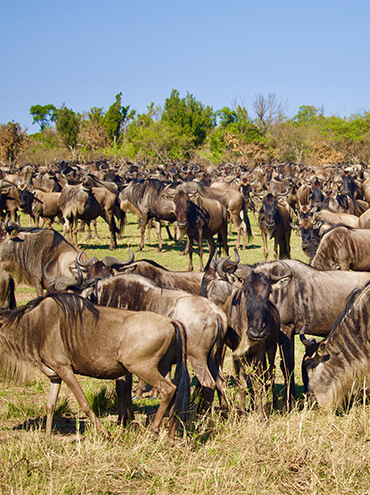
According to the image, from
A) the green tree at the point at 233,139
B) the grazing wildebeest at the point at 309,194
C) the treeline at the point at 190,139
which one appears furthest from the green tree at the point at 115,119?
the grazing wildebeest at the point at 309,194

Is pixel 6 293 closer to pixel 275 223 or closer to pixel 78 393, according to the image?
pixel 78 393

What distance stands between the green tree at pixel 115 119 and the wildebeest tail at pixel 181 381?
59.2 metres

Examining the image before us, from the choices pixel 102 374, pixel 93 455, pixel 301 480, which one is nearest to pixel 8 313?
pixel 102 374

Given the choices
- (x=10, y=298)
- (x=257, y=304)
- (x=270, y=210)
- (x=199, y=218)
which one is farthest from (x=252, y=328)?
(x=199, y=218)

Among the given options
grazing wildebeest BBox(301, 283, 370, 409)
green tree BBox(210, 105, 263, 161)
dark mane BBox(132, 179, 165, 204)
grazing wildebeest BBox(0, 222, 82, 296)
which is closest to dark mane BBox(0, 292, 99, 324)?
grazing wildebeest BBox(301, 283, 370, 409)

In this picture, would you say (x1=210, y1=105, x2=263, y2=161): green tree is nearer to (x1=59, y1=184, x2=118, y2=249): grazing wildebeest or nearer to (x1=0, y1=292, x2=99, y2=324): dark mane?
(x1=59, y1=184, x2=118, y2=249): grazing wildebeest

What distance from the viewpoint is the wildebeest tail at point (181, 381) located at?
4477 mm

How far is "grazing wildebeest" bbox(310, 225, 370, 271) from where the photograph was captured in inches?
352

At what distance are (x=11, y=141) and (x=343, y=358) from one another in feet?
137

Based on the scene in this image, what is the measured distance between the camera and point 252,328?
15.5 feet

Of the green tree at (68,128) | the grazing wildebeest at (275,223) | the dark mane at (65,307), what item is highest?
the green tree at (68,128)

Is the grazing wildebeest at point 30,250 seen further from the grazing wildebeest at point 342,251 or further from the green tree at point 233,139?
the green tree at point 233,139

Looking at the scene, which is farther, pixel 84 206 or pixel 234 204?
pixel 234 204

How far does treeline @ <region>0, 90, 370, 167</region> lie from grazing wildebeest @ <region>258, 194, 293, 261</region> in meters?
33.7
